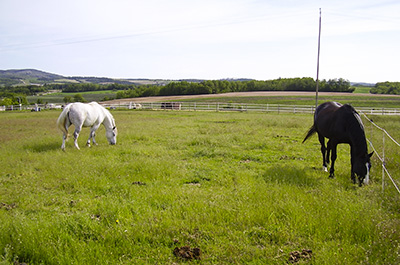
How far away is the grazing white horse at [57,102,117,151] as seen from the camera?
10.8 meters

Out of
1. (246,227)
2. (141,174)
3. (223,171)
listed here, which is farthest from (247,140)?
(246,227)

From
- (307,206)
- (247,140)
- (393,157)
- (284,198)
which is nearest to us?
(307,206)

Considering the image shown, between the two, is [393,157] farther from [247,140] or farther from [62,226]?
[62,226]

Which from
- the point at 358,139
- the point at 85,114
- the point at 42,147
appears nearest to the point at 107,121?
the point at 85,114

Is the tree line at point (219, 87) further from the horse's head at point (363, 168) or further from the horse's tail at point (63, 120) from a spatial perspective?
the horse's head at point (363, 168)

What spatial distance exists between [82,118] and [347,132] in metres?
8.81

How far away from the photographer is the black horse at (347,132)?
6.28 m

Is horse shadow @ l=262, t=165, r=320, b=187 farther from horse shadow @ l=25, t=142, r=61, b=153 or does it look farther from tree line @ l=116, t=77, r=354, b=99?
tree line @ l=116, t=77, r=354, b=99

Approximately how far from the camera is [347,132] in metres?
6.89

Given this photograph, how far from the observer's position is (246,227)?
14.5 ft

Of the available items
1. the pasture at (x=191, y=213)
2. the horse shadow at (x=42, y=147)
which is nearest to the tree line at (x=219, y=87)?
the horse shadow at (x=42, y=147)

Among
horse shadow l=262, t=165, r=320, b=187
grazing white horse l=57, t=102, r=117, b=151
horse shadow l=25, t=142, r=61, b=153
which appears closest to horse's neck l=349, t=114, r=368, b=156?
horse shadow l=262, t=165, r=320, b=187

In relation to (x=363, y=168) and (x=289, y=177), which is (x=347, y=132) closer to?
(x=363, y=168)

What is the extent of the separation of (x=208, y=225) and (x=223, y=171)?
344 centimetres
